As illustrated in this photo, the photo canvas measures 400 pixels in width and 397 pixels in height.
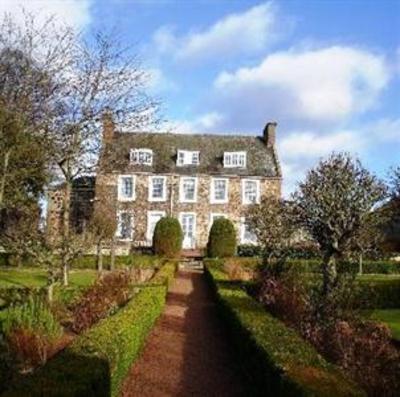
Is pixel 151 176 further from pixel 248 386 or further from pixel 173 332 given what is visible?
pixel 248 386

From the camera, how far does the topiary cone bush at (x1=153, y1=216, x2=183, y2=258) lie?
39219mm

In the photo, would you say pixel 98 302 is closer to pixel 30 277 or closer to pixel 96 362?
pixel 96 362

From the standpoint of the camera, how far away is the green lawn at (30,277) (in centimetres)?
2602

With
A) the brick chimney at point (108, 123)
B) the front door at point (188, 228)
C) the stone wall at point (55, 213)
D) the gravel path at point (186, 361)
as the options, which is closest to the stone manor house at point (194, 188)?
the front door at point (188, 228)

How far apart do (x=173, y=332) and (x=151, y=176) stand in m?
33.0

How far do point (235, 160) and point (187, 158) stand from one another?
345 centimetres

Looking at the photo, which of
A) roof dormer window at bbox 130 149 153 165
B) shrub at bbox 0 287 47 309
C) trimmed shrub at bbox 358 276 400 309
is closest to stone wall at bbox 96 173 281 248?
→ roof dormer window at bbox 130 149 153 165

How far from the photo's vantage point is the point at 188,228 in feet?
153

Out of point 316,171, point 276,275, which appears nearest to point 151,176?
point 276,275

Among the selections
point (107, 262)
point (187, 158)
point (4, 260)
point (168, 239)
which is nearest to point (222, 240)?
point (168, 239)

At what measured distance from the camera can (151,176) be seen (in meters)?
47.2

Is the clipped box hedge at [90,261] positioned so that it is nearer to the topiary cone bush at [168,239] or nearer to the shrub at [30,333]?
the topiary cone bush at [168,239]

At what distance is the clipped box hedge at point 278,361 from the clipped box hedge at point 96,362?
6.05ft

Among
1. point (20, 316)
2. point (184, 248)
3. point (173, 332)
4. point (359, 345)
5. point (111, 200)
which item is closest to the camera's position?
point (359, 345)
